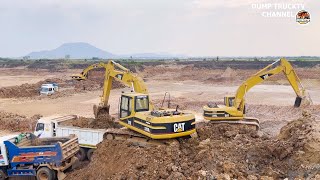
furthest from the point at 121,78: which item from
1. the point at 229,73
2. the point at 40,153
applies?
the point at 229,73

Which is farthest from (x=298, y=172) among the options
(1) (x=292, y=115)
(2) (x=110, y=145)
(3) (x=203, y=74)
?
(3) (x=203, y=74)

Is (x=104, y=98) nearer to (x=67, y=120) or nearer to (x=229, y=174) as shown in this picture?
(x=67, y=120)

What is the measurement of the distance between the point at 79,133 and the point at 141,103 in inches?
156

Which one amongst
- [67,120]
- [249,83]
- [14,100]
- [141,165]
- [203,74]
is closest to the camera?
[141,165]

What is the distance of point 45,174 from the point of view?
41.2ft

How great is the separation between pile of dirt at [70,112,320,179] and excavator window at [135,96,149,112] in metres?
1.59

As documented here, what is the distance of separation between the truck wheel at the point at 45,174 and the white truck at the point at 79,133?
2.92 m

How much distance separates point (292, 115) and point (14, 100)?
26.1 m

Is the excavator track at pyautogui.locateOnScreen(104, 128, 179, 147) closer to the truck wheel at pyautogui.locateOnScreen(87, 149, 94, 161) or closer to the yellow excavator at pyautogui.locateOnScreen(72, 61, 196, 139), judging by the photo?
the yellow excavator at pyautogui.locateOnScreen(72, 61, 196, 139)

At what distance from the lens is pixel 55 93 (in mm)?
40062

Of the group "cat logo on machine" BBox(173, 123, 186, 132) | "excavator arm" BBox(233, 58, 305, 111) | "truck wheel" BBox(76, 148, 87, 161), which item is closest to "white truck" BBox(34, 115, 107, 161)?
"truck wheel" BBox(76, 148, 87, 161)

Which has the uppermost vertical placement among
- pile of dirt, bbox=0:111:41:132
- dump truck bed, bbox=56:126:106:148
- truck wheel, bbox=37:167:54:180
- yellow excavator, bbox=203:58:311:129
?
yellow excavator, bbox=203:58:311:129

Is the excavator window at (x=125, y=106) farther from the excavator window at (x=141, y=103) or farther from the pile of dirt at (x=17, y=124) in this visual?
the pile of dirt at (x=17, y=124)

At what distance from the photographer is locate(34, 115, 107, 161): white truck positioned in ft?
51.1
